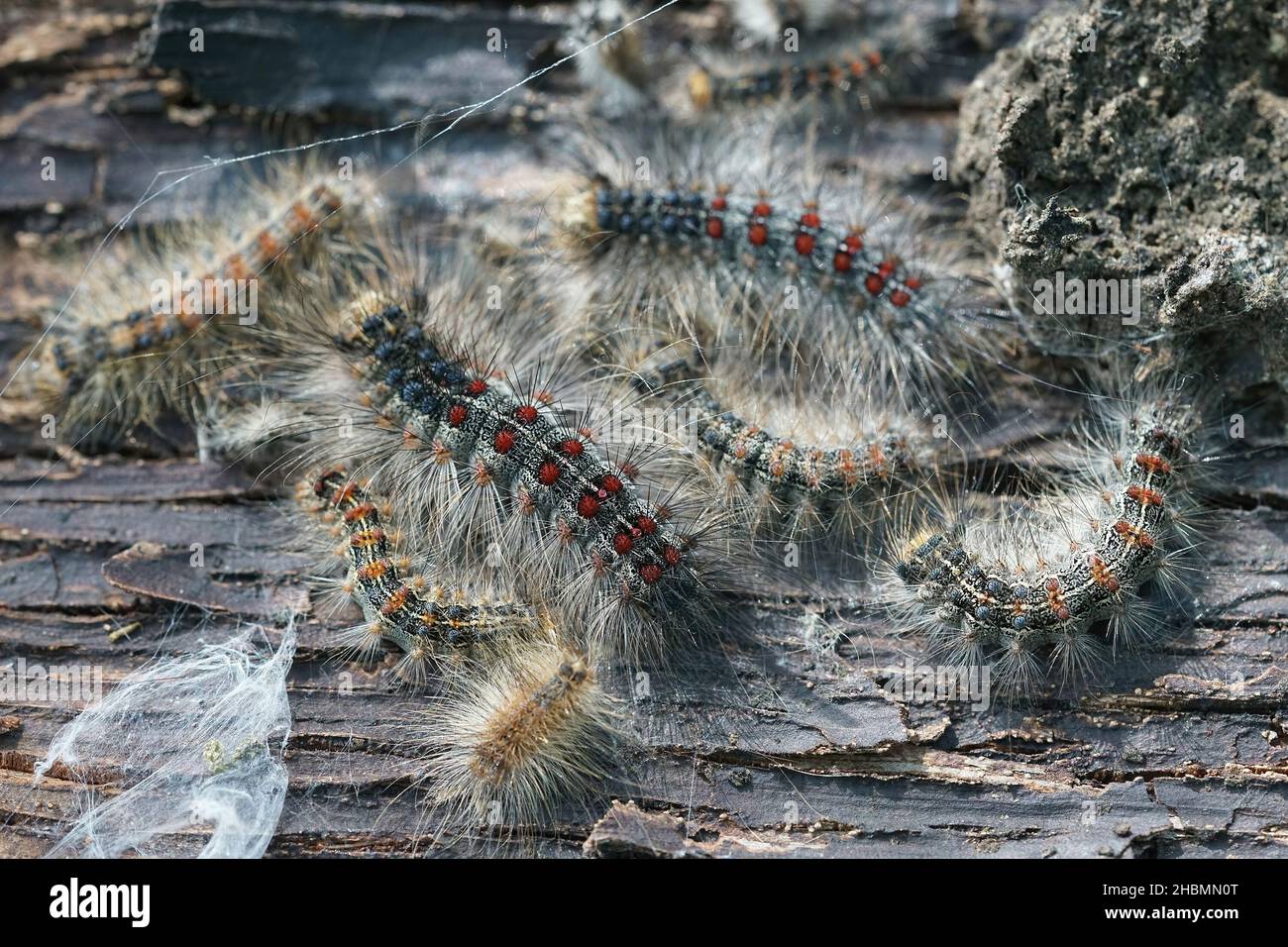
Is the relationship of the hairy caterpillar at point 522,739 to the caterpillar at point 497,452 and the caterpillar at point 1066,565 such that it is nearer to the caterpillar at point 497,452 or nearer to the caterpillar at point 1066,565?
the caterpillar at point 497,452

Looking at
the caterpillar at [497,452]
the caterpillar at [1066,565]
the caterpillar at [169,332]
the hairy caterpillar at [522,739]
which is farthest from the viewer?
the caterpillar at [169,332]

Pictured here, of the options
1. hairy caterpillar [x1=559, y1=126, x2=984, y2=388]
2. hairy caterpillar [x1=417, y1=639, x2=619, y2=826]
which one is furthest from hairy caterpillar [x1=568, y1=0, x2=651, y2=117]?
hairy caterpillar [x1=417, y1=639, x2=619, y2=826]

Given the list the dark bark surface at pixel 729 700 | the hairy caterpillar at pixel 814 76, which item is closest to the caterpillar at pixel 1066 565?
the dark bark surface at pixel 729 700

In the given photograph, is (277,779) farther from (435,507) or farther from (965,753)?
(965,753)

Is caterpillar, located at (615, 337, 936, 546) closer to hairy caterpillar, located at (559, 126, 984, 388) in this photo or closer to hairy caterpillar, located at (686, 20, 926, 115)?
hairy caterpillar, located at (559, 126, 984, 388)

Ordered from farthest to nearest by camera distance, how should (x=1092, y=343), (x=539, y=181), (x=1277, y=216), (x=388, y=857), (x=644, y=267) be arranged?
(x=539, y=181)
(x=644, y=267)
(x=1092, y=343)
(x=1277, y=216)
(x=388, y=857)

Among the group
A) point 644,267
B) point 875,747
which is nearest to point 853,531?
point 875,747
